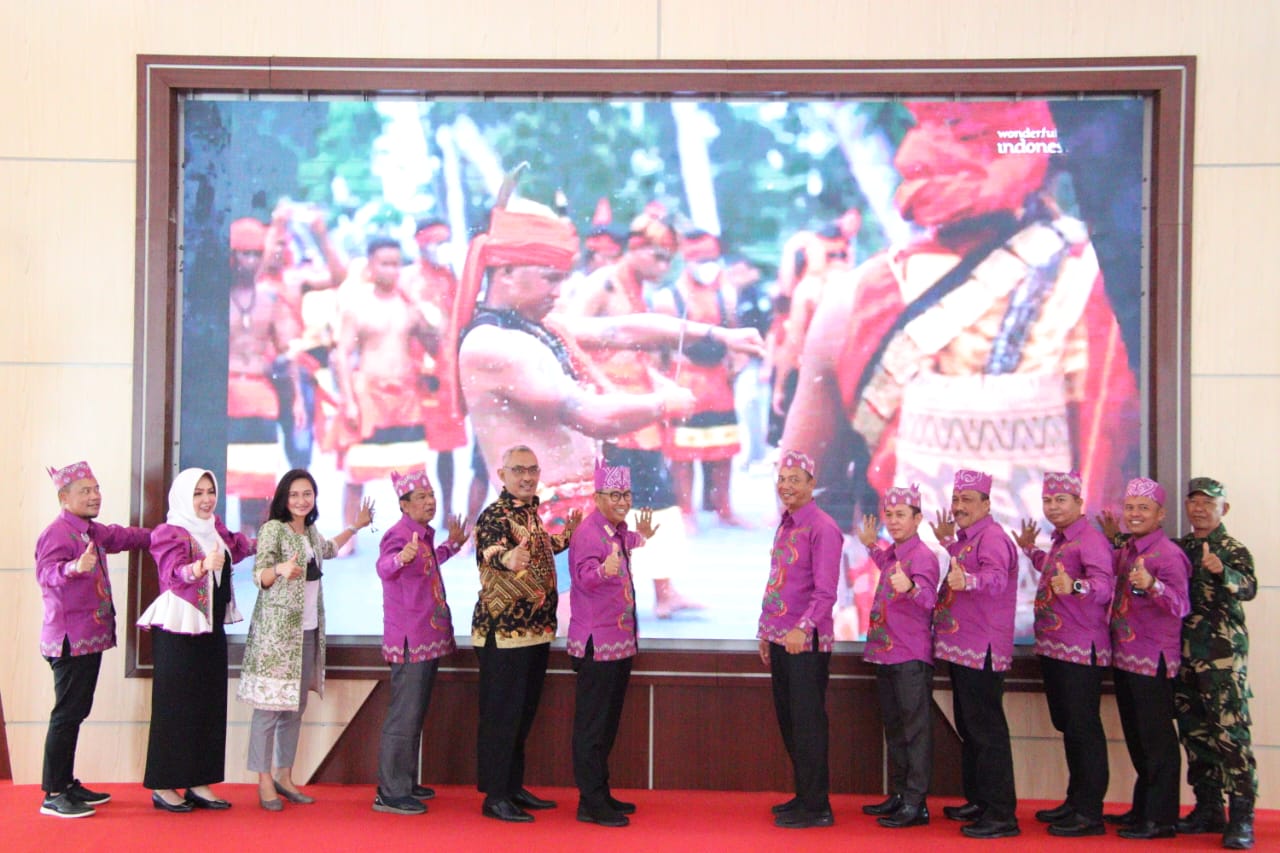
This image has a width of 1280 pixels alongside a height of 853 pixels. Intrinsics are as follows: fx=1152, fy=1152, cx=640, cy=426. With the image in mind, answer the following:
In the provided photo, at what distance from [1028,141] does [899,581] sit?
2073 millimetres

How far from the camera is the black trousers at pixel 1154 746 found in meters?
4.13

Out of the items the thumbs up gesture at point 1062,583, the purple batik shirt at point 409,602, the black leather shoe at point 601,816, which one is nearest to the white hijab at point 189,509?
the purple batik shirt at point 409,602

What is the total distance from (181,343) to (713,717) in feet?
9.16

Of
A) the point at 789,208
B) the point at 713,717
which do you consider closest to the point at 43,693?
the point at 713,717

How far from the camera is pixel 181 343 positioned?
5.00 metres

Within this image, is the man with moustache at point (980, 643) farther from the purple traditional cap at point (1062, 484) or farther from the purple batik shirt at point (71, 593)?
the purple batik shirt at point (71, 593)

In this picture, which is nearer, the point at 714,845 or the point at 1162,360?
the point at 714,845

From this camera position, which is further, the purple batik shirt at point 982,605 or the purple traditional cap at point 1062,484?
the purple traditional cap at point 1062,484

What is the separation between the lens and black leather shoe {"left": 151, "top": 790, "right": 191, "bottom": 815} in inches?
170

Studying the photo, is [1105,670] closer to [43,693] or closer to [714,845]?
[714,845]

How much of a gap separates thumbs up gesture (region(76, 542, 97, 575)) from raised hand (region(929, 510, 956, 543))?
3.22 meters

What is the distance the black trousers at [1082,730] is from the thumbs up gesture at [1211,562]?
539 mm

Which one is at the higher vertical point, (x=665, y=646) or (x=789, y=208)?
(x=789, y=208)

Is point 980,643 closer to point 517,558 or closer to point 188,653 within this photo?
point 517,558
